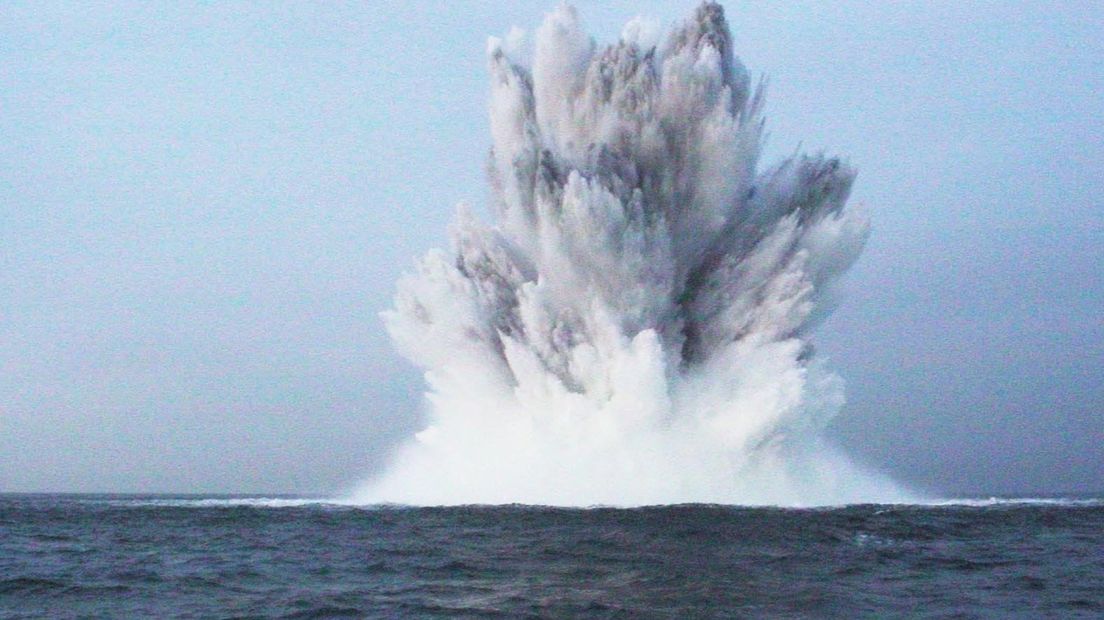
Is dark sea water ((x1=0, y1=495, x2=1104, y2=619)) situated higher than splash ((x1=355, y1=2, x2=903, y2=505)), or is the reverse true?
splash ((x1=355, y1=2, x2=903, y2=505))

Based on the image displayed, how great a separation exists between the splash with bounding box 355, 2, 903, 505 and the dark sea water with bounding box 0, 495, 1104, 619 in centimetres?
832

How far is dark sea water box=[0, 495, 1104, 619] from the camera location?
68.2 feet

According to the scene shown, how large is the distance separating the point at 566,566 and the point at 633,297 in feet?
88.9

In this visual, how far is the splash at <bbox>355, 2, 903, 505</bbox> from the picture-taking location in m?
50.8

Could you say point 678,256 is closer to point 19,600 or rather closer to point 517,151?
point 517,151

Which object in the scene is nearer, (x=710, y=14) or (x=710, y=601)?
(x=710, y=601)

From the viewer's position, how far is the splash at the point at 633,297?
50812 mm

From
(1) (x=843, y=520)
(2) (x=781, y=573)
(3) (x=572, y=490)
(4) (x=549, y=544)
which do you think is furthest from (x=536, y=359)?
(2) (x=781, y=573)

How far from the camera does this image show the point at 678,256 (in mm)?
55906

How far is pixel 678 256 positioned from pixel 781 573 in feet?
106

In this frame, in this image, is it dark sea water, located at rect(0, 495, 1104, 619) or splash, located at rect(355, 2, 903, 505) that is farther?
splash, located at rect(355, 2, 903, 505)

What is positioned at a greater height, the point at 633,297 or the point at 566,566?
the point at 633,297

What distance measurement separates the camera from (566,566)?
2631cm

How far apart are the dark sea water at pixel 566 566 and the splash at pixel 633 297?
832cm
